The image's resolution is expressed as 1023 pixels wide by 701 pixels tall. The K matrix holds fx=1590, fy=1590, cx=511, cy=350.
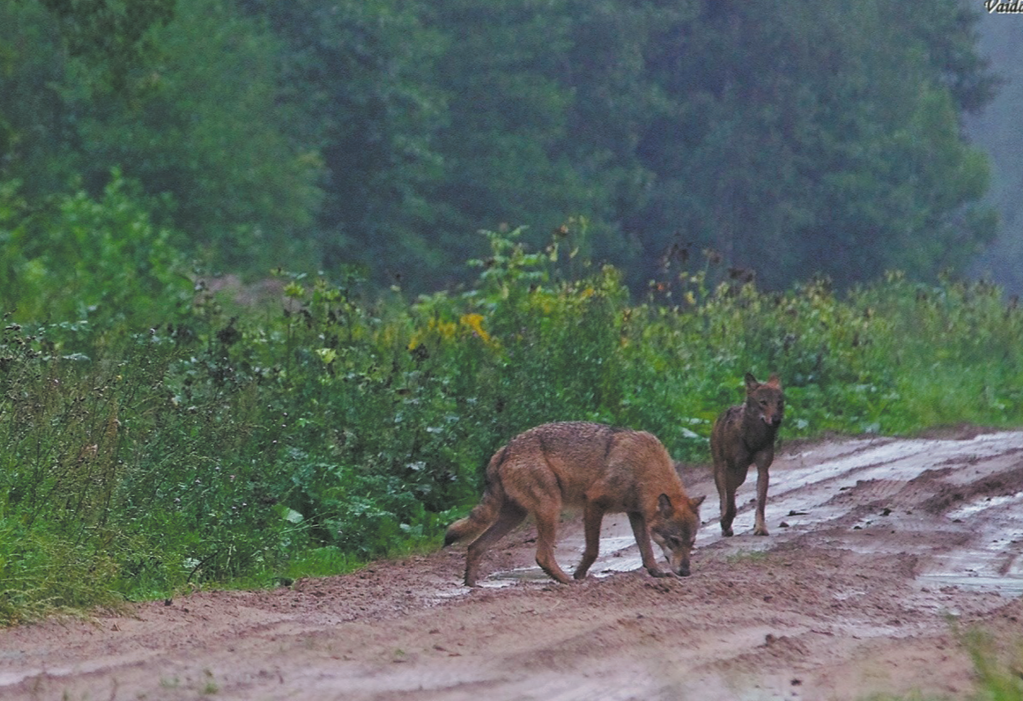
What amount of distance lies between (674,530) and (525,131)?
136ft

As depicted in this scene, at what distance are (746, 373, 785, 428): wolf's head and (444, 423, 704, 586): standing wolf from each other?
2547mm

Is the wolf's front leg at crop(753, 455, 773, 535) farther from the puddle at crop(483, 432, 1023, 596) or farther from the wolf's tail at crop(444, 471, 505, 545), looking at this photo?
the wolf's tail at crop(444, 471, 505, 545)

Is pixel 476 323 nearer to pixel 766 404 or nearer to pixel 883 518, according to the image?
Answer: pixel 766 404

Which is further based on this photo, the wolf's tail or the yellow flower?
the yellow flower

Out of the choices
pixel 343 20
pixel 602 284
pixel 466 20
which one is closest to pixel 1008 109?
pixel 466 20

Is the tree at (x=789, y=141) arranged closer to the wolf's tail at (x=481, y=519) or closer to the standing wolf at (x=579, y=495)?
the standing wolf at (x=579, y=495)

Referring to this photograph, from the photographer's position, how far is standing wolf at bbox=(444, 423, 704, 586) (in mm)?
9961

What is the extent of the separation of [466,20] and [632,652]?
152 ft

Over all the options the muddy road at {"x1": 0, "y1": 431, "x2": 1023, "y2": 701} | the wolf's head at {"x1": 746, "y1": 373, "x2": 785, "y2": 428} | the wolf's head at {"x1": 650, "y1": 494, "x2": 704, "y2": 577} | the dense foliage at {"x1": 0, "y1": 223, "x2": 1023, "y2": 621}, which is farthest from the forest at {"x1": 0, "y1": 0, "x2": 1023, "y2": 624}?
the wolf's head at {"x1": 650, "y1": 494, "x2": 704, "y2": 577}

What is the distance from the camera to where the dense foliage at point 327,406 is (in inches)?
380

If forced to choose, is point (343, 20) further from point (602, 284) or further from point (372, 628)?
point (372, 628)

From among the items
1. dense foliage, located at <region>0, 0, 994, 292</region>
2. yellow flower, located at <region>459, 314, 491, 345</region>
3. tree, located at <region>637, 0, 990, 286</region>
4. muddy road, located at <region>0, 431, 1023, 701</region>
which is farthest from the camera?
tree, located at <region>637, 0, 990, 286</region>

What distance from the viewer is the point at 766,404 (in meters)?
12.8

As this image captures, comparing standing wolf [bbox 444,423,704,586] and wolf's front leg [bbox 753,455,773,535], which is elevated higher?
standing wolf [bbox 444,423,704,586]
